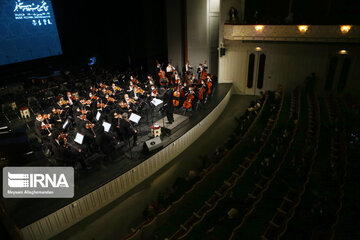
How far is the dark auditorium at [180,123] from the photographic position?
15.4 ft

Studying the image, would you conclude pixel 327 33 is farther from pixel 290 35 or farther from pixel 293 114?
pixel 293 114

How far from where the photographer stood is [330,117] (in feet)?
25.5

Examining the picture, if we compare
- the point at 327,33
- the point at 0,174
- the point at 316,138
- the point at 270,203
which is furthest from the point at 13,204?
the point at 327,33

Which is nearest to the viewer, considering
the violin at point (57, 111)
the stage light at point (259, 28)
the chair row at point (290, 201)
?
the chair row at point (290, 201)

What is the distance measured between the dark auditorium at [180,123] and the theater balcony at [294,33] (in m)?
0.04

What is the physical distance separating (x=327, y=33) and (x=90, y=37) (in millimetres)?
10816

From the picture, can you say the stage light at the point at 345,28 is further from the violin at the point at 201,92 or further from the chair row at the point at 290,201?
the violin at the point at 201,92

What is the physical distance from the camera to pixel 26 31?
10367 millimetres

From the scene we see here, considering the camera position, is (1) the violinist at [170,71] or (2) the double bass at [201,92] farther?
(1) the violinist at [170,71]

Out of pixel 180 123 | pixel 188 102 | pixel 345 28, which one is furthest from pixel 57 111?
pixel 345 28

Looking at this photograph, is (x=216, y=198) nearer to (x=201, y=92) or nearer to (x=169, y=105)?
(x=169, y=105)

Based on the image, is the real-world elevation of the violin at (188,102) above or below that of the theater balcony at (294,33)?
below

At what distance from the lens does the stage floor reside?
4871 mm

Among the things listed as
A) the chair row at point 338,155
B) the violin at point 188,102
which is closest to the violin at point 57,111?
the violin at point 188,102
